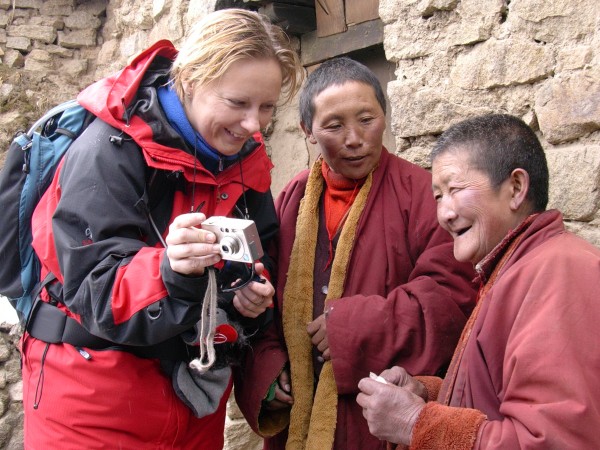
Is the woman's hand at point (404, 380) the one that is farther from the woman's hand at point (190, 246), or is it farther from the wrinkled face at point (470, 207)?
the woman's hand at point (190, 246)

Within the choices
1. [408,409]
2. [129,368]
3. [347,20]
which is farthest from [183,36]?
[408,409]

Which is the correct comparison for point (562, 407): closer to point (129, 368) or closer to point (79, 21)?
point (129, 368)

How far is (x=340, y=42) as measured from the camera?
3121 millimetres

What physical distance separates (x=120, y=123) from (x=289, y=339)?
83 centimetres

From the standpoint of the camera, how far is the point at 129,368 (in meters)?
1.73

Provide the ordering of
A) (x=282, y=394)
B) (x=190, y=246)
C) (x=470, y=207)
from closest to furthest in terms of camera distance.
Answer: (x=190, y=246) → (x=470, y=207) → (x=282, y=394)

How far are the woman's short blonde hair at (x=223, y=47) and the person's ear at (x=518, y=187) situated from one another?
674mm

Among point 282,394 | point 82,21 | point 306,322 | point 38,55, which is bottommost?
point 282,394

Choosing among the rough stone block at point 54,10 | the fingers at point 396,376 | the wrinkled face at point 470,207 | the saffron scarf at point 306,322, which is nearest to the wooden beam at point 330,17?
the saffron scarf at point 306,322

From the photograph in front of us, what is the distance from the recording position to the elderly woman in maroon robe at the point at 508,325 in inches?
47.1

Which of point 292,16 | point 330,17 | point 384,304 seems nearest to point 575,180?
point 384,304

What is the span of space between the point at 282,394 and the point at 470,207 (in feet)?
2.82

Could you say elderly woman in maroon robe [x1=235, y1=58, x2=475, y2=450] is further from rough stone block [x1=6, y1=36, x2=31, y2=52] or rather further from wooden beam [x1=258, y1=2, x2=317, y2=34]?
rough stone block [x1=6, y1=36, x2=31, y2=52]

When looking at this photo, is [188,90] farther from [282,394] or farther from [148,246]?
[282,394]
